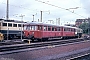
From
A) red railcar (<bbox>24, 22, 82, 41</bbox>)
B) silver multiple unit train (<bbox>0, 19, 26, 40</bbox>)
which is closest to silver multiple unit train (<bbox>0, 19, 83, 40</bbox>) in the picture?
silver multiple unit train (<bbox>0, 19, 26, 40</bbox>)

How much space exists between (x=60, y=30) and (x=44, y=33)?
25.1 feet

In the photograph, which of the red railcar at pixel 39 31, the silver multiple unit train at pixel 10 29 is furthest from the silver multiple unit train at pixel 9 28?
the red railcar at pixel 39 31

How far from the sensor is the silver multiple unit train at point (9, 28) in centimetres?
3453

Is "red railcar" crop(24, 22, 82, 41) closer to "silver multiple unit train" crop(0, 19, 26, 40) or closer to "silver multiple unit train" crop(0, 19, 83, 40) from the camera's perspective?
"silver multiple unit train" crop(0, 19, 83, 40)

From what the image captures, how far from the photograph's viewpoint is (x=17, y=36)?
38.0 m

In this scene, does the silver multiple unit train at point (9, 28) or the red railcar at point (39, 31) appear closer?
the red railcar at point (39, 31)

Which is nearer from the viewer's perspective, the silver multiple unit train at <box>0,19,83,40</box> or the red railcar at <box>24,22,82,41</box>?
the red railcar at <box>24,22,82,41</box>

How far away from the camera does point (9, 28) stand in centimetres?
3544

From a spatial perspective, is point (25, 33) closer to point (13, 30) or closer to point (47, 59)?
point (13, 30)

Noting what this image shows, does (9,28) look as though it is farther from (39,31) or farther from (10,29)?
(39,31)

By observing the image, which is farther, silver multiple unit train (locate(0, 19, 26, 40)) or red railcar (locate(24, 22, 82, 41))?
silver multiple unit train (locate(0, 19, 26, 40))

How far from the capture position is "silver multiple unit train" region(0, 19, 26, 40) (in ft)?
113

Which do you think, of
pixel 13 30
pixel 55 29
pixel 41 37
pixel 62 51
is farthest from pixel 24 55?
pixel 13 30

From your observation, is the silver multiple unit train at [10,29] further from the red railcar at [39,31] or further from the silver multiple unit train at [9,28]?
the red railcar at [39,31]
